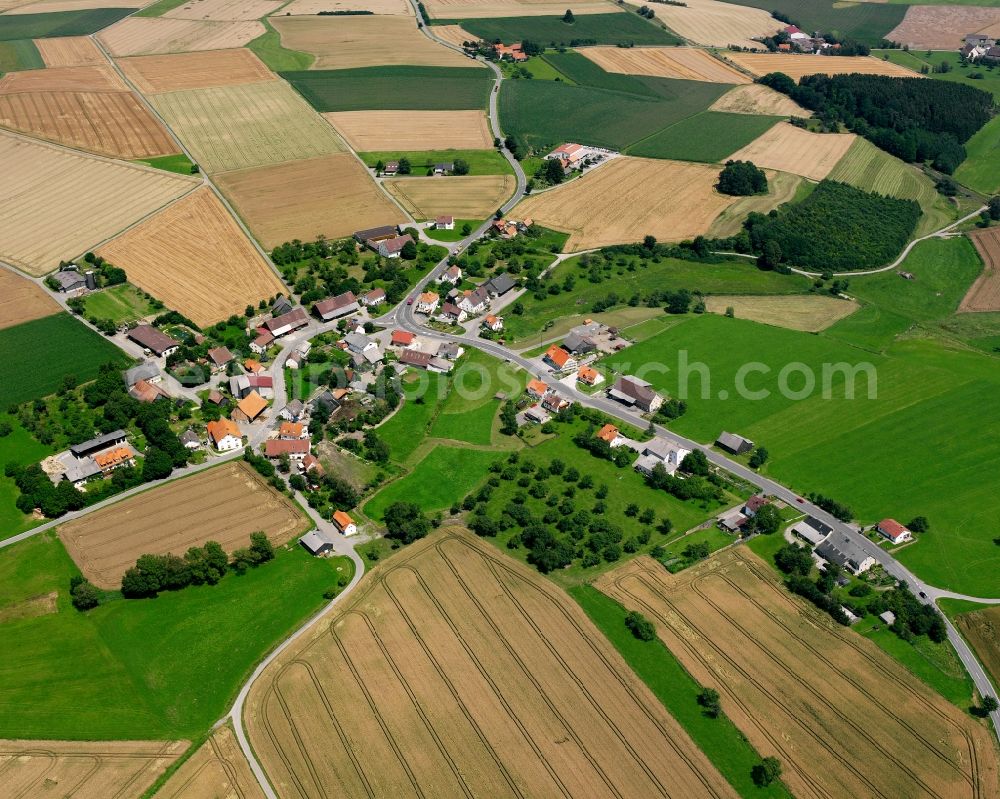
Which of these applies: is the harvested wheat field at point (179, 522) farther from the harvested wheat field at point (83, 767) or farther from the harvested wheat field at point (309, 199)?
the harvested wheat field at point (309, 199)

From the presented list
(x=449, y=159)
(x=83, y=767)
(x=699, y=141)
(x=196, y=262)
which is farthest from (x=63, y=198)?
(x=699, y=141)

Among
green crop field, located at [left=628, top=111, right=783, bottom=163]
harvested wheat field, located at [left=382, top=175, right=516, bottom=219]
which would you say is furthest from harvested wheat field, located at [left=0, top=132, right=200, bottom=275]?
green crop field, located at [left=628, top=111, right=783, bottom=163]

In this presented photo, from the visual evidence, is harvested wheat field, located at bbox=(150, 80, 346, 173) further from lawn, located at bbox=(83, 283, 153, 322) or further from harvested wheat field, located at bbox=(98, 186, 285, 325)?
lawn, located at bbox=(83, 283, 153, 322)

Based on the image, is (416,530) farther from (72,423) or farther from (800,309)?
(800,309)

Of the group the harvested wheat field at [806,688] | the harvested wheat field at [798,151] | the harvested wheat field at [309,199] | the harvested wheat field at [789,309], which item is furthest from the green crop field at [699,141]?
the harvested wheat field at [806,688]

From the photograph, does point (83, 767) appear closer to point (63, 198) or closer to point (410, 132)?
point (63, 198)

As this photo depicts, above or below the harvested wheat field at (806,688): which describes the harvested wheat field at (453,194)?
above
